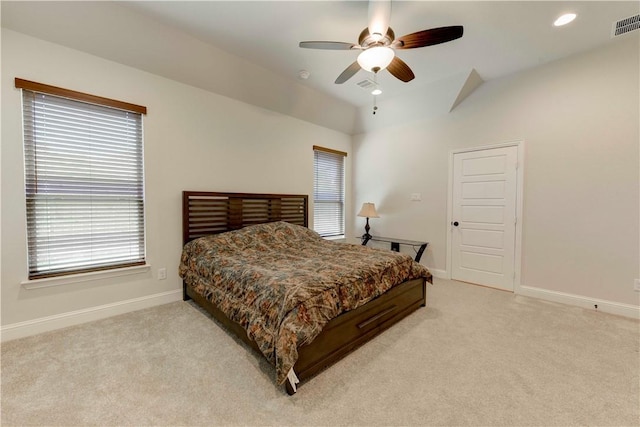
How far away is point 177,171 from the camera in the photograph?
306 cm

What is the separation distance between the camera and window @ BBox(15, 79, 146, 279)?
2301 millimetres

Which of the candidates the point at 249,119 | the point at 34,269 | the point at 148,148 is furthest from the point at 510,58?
the point at 34,269

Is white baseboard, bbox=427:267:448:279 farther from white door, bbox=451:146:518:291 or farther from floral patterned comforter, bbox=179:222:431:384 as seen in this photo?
floral patterned comforter, bbox=179:222:431:384

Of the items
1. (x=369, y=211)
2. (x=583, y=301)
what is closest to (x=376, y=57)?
(x=369, y=211)

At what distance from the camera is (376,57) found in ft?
6.57

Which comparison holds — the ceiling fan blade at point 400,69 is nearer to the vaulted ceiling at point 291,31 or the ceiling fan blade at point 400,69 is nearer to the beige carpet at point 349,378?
the vaulted ceiling at point 291,31

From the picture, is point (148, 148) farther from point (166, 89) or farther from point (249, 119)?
point (249, 119)

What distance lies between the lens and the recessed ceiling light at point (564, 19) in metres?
2.34

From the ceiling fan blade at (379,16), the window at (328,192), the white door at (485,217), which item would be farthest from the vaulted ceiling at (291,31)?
the window at (328,192)

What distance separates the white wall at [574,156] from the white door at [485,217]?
6.0 inches

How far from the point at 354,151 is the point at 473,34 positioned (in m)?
2.82

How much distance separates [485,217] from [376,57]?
2.80 m

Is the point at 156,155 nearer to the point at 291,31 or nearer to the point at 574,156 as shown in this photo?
the point at 291,31

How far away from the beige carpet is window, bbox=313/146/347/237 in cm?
265
